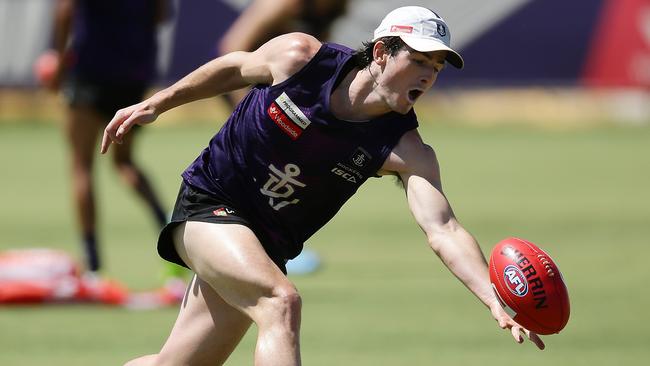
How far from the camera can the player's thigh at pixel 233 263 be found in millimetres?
5820

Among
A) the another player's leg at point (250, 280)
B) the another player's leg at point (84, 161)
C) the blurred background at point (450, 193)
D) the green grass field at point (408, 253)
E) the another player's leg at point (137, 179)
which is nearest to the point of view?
the another player's leg at point (250, 280)

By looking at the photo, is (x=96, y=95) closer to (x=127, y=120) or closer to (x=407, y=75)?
(x=127, y=120)

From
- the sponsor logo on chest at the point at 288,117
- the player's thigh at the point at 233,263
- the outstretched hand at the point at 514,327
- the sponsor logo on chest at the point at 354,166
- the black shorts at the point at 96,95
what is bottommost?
the black shorts at the point at 96,95

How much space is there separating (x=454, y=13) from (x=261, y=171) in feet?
61.0

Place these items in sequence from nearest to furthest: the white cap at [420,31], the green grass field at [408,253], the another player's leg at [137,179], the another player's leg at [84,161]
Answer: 1. the white cap at [420,31]
2. the green grass field at [408,253]
3. the another player's leg at [84,161]
4. the another player's leg at [137,179]

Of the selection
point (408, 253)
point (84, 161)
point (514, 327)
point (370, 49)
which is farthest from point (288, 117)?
Answer: point (408, 253)

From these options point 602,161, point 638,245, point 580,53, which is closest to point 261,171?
point 638,245

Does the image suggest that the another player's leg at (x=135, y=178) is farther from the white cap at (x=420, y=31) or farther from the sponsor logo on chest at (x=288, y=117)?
the white cap at (x=420, y=31)

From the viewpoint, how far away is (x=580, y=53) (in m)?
24.8

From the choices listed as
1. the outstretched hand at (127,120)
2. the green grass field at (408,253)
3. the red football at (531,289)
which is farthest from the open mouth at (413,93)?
the green grass field at (408,253)

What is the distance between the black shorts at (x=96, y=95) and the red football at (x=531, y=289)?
218 inches

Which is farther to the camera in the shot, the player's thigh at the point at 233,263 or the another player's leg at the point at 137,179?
the another player's leg at the point at 137,179

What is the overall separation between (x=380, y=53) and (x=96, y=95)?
16.3 ft

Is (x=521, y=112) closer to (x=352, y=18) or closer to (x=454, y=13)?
(x=454, y=13)
